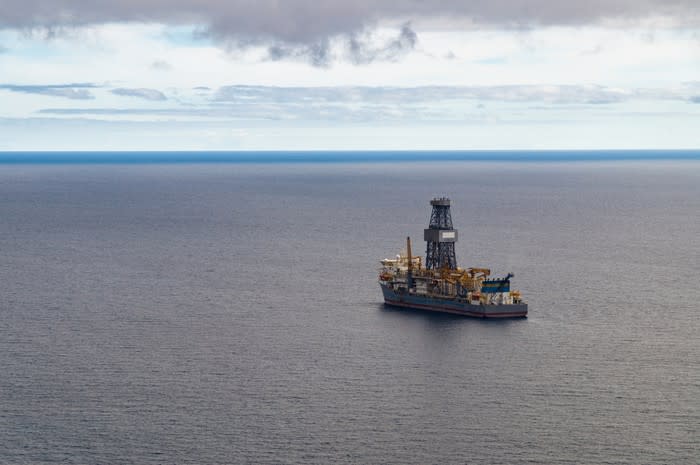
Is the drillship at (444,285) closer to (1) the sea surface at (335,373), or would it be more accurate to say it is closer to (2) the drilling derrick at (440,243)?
(2) the drilling derrick at (440,243)

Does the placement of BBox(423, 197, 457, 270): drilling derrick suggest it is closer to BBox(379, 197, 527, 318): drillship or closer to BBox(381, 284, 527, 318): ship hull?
BBox(379, 197, 527, 318): drillship

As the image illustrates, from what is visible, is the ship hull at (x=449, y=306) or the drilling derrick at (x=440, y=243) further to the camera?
the drilling derrick at (x=440, y=243)

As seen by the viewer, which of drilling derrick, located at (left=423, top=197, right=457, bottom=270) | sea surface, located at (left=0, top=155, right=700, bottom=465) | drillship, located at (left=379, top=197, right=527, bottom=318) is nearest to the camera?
sea surface, located at (left=0, top=155, right=700, bottom=465)

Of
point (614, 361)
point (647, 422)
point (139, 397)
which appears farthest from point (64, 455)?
point (614, 361)

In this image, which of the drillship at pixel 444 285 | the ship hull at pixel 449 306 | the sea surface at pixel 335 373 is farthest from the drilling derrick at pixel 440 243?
the sea surface at pixel 335 373

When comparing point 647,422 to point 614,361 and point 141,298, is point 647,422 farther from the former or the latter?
point 141,298

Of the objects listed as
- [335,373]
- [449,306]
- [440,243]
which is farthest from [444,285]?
[335,373]

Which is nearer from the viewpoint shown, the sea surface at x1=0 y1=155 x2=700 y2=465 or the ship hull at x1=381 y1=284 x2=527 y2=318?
the sea surface at x1=0 y1=155 x2=700 y2=465

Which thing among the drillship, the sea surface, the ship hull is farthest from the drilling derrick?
the sea surface
